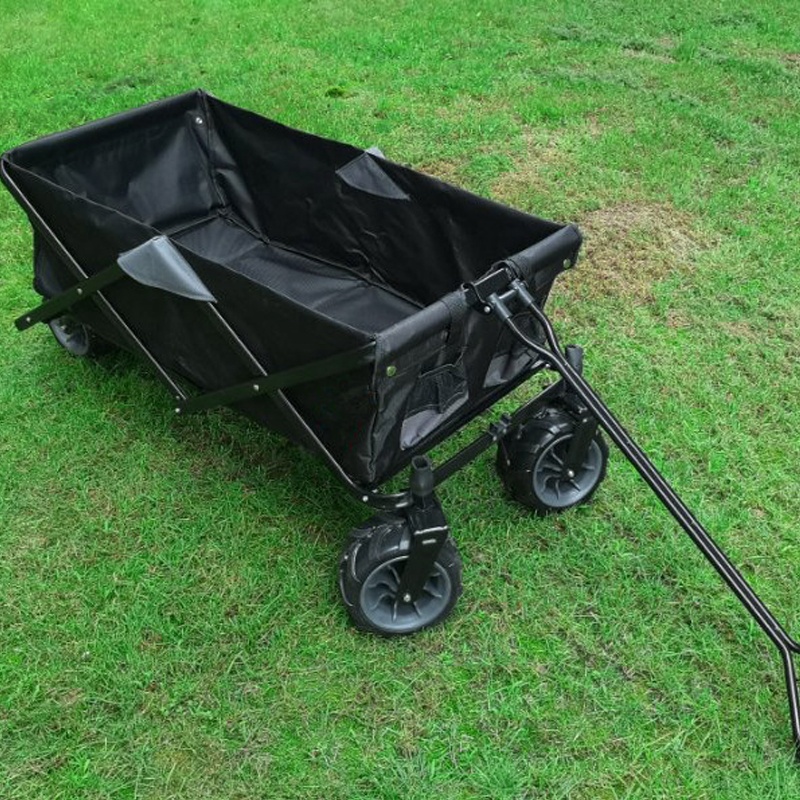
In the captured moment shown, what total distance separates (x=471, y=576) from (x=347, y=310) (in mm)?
1083

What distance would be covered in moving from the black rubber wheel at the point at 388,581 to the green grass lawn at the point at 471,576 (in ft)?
0.27

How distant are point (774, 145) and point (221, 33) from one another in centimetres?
391

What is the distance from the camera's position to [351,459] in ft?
7.04

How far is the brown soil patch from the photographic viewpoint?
11.6 ft

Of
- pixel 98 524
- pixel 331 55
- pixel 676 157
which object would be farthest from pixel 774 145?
pixel 98 524

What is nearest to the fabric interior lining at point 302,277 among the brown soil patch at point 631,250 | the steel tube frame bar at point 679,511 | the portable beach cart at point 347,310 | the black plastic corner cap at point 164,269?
the portable beach cart at point 347,310

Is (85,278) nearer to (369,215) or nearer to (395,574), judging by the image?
(369,215)

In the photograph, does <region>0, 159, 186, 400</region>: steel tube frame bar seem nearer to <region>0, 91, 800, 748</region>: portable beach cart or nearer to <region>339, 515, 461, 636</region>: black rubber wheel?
<region>0, 91, 800, 748</region>: portable beach cart

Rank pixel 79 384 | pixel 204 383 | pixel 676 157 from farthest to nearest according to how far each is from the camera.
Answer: pixel 676 157, pixel 79 384, pixel 204 383

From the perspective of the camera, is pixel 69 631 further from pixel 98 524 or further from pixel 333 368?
pixel 333 368

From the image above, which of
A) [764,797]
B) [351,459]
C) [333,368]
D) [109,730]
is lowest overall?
[764,797]

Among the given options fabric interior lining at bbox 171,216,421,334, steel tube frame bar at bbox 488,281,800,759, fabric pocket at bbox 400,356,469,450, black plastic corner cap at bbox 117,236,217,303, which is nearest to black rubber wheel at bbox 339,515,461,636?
fabric pocket at bbox 400,356,469,450

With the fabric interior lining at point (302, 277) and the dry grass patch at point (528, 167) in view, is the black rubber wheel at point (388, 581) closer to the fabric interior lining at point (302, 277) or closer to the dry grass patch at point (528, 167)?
the fabric interior lining at point (302, 277)

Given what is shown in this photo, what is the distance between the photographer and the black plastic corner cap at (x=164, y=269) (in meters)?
2.13
